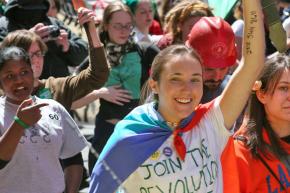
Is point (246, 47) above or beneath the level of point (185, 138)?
above

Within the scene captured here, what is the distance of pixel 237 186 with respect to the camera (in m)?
3.55

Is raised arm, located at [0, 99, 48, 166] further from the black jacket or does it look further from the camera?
the black jacket

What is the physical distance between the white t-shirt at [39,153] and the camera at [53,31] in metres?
1.28

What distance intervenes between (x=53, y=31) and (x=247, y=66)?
2.25 m

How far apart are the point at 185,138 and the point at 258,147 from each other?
1.57 ft

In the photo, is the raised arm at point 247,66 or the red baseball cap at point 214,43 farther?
the red baseball cap at point 214,43


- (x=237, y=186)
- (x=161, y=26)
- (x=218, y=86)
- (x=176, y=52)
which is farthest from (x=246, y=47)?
(x=161, y=26)

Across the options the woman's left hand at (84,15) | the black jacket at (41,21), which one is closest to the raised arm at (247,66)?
the woman's left hand at (84,15)

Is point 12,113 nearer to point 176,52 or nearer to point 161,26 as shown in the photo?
point 176,52

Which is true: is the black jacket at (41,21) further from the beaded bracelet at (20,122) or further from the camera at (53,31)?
the beaded bracelet at (20,122)

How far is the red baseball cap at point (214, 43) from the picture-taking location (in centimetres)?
459

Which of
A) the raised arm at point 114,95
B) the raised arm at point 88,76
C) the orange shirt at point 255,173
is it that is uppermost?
the raised arm at point 88,76

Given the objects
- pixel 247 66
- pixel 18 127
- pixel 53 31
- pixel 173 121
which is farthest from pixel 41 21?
pixel 247 66

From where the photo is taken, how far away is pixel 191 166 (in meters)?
3.41
